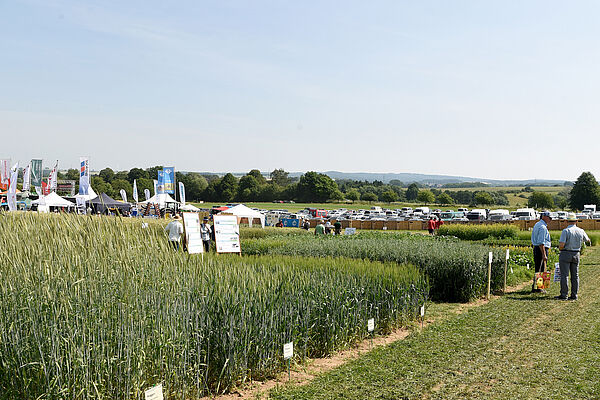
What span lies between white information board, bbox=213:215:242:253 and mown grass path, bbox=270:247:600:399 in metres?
5.70

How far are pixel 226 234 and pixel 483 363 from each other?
7824 millimetres

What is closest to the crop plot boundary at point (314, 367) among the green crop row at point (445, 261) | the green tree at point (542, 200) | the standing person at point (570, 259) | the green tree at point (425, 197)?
the green crop row at point (445, 261)

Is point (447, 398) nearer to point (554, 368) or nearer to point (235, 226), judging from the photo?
point (554, 368)

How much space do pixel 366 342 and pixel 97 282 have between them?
14.5 feet

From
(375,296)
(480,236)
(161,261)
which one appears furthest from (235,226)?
(480,236)

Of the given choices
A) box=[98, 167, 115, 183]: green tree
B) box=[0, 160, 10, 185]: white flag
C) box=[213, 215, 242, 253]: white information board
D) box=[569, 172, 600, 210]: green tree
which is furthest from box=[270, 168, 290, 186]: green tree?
box=[213, 215, 242, 253]: white information board

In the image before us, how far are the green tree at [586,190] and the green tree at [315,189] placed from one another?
1806 inches

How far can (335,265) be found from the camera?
9133 millimetres

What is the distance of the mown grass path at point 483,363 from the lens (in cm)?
581

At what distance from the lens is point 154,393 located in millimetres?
4500

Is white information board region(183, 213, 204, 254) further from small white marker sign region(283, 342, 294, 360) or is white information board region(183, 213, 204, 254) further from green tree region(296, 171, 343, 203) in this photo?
green tree region(296, 171, 343, 203)

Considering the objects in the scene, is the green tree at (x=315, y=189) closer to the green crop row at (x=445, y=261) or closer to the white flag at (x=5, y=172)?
the white flag at (x=5, y=172)

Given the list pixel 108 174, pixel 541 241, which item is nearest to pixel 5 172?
pixel 541 241

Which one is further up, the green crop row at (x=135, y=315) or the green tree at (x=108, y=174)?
the green tree at (x=108, y=174)
